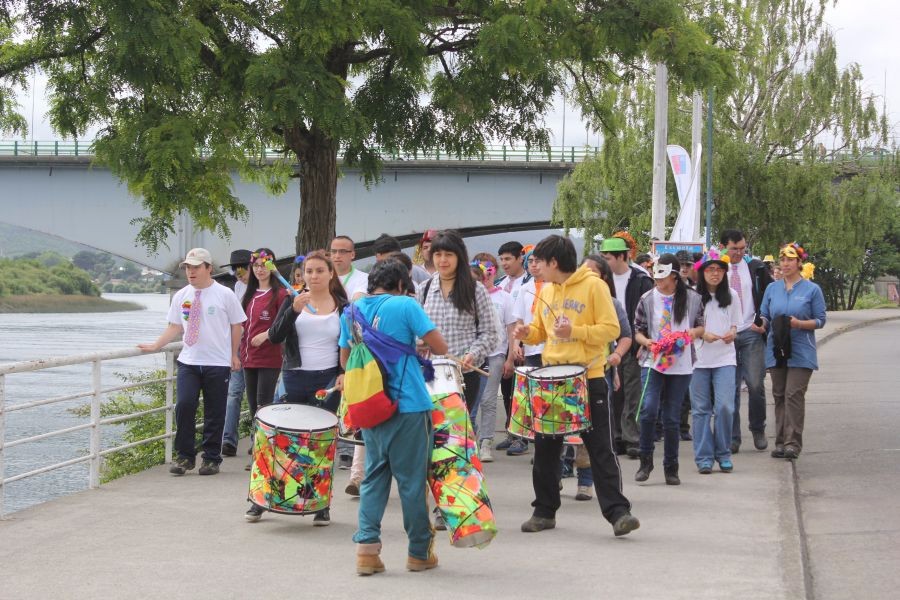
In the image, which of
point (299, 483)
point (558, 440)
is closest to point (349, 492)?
point (299, 483)

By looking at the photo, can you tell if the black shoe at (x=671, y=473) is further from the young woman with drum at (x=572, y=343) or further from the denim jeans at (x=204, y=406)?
the denim jeans at (x=204, y=406)

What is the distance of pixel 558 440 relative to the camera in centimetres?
742

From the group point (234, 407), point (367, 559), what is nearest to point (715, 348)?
point (234, 407)

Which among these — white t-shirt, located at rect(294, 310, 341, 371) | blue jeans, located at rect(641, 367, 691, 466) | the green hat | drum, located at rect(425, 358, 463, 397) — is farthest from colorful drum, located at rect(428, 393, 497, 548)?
the green hat

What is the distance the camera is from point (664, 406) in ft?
31.1

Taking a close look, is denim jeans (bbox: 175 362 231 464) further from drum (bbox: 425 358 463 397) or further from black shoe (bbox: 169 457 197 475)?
drum (bbox: 425 358 463 397)

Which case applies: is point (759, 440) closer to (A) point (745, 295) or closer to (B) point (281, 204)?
(A) point (745, 295)

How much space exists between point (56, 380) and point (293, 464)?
25.0 m

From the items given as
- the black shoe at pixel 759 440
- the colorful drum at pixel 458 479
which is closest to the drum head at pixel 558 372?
the colorful drum at pixel 458 479

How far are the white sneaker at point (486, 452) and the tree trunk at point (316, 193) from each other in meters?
4.63

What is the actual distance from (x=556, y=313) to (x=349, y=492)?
2.26 metres

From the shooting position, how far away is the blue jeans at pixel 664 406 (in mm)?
9336

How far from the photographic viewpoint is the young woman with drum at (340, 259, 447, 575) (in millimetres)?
6250

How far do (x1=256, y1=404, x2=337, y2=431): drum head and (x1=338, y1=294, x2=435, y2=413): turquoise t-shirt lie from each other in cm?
139
